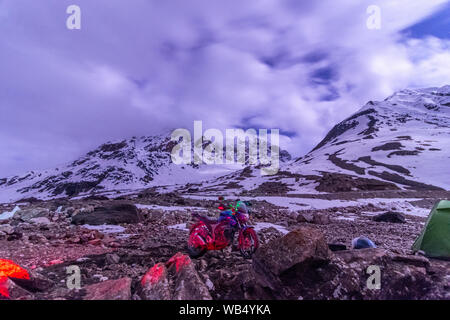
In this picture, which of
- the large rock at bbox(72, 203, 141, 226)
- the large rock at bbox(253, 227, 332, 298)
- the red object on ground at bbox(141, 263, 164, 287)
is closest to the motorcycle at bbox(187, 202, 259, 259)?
the large rock at bbox(253, 227, 332, 298)

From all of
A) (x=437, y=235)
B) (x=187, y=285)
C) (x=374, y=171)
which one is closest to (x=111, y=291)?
(x=187, y=285)

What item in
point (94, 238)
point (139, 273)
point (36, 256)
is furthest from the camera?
point (94, 238)

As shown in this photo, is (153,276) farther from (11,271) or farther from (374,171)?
(374,171)

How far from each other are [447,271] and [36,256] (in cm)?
963

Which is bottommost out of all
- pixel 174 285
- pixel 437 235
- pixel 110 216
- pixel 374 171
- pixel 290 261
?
pixel 110 216

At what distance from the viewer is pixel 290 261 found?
4.33m

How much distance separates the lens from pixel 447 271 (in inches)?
186

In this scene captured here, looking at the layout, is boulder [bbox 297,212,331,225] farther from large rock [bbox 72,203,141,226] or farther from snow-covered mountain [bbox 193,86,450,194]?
snow-covered mountain [bbox 193,86,450,194]

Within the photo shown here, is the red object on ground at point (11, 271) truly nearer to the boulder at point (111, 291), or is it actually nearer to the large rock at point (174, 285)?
the boulder at point (111, 291)

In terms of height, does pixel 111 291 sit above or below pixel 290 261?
below

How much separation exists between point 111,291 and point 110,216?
9.52 m

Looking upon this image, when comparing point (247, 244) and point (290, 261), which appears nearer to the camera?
point (290, 261)
